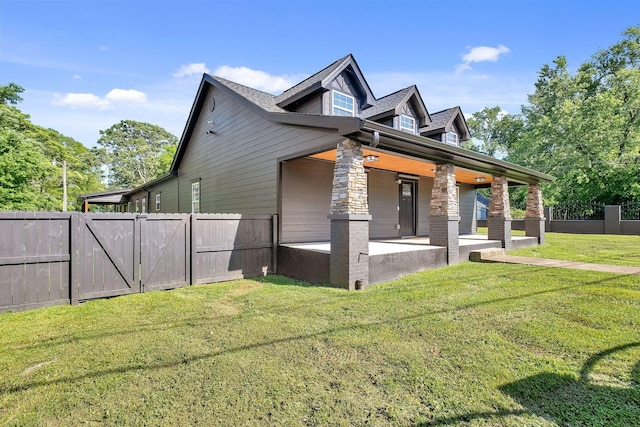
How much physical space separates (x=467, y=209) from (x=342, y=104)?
922cm

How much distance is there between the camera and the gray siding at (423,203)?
12.6m

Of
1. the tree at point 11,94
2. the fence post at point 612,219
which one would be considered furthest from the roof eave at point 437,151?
the tree at point 11,94

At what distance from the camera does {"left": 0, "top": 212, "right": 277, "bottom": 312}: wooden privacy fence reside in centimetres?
455

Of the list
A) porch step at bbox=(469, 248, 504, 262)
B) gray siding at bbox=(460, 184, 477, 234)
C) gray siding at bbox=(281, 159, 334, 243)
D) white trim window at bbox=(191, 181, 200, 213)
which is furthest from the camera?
gray siding at bbox=(460, 184, 477, 234)

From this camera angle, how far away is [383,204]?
11.1 meters

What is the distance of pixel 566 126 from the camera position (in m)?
20.4

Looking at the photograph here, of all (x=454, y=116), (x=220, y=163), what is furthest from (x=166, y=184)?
(x=454, y=116)

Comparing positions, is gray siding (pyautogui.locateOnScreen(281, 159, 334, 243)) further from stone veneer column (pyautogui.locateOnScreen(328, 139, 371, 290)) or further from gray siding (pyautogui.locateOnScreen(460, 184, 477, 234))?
gray siding (pyautogui.locateOnScreen(460, 184, 477, 234))

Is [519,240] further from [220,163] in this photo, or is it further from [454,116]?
[220,163]

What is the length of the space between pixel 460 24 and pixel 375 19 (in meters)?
2.77

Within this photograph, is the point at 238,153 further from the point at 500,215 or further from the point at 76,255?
the point at 500,215

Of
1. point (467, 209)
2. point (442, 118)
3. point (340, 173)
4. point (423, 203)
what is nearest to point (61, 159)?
point (423, 203)

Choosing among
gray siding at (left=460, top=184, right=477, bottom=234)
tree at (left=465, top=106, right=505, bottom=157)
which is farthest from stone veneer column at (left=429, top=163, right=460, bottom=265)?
tree at (left=465, top=106, right=505, bottom=157)

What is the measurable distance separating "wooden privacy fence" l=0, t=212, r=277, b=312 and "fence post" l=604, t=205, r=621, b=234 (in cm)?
1888
